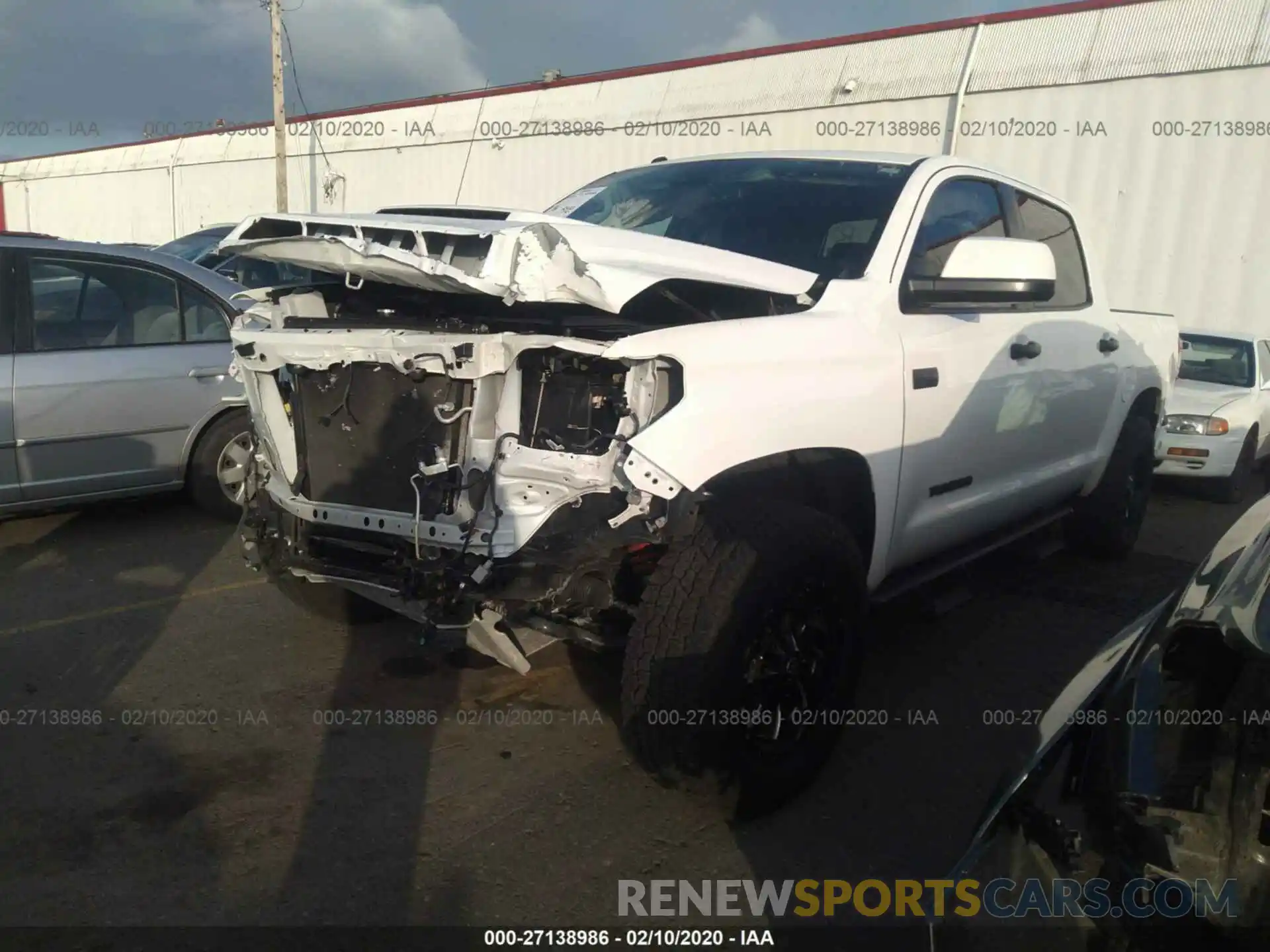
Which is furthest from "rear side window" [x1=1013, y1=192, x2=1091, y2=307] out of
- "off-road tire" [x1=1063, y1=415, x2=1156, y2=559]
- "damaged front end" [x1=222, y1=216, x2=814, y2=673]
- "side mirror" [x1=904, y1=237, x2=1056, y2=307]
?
"damaged front end" [x1=222, y1=216, x2=814, y2=673]

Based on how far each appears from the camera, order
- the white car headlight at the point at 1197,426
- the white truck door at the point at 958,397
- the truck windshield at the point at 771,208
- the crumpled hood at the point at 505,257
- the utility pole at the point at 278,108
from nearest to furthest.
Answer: the crumpled hood at the point at 505,257 → the white truck door at the point at 958,397 → the truck windshield at the point at 771,208 → the white car headlight at the point at 1197,426 → the utility pole at the point at 278,108

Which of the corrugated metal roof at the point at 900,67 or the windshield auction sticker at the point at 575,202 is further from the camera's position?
the corrugated metal roof at the point at 900,67

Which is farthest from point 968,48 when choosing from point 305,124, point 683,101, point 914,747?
point 305,124

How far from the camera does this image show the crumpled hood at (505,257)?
2654 mm

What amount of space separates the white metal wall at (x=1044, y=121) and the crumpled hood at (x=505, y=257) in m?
4.66

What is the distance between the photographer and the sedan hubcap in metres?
5.81

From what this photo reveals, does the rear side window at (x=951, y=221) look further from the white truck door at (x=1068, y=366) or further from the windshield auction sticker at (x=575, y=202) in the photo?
the windshield auction sticker at (x=575, y=202)

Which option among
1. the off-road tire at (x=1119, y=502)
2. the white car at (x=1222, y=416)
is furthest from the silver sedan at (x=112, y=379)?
the white car at (x=1222, y=416)

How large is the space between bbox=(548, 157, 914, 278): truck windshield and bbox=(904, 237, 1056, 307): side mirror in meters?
0.30

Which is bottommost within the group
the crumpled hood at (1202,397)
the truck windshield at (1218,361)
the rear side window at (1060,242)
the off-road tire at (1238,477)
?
the off-road tire at (1238,477)

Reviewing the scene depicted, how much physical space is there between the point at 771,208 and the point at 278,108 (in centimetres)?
2075

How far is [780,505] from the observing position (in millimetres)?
2992

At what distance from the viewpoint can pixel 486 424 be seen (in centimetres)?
288

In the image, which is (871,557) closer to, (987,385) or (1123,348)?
(987,385)
